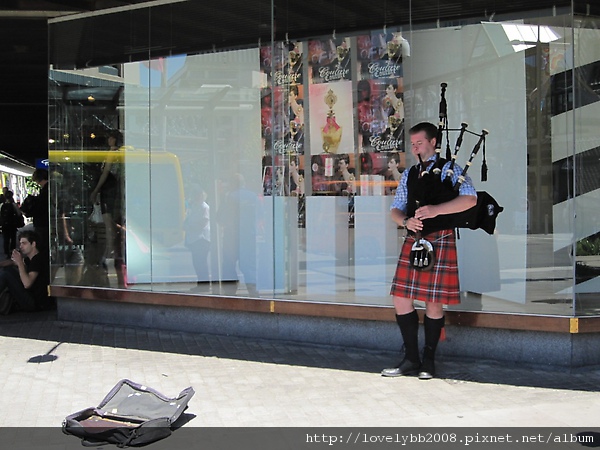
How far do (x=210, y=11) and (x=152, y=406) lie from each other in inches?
179

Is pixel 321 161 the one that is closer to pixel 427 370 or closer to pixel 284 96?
pixel 284 96

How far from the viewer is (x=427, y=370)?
5.65 metres

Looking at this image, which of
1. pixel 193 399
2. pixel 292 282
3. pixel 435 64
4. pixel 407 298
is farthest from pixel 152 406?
pixel 435 64

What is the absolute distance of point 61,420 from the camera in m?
4.71

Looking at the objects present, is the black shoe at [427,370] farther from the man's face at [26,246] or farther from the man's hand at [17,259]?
the man's face at [26,246]

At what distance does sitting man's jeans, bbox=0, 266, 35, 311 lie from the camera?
28.4 feet

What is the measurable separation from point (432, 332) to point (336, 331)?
128 centimetres

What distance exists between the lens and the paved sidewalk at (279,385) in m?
4.66

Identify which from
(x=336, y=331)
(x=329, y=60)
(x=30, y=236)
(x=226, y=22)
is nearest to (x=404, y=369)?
(x=336, y=331)

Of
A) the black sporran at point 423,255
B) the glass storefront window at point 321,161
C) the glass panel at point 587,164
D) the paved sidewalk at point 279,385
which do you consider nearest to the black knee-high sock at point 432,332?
the paved sidewalk at point 279,385

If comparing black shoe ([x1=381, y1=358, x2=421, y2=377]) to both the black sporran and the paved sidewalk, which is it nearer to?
the paved sidewalk

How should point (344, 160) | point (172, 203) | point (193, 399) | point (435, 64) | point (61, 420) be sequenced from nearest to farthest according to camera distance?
point (61, 420) < point (193, 399) < point (435, 64) < point (344, 160) < point (172, 203)

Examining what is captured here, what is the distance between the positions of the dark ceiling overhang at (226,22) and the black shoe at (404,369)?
3338mm

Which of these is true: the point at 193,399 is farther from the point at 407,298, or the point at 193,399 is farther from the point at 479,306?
the point at 479,306
